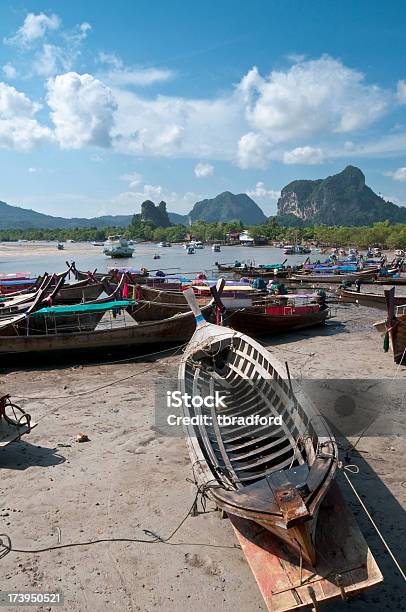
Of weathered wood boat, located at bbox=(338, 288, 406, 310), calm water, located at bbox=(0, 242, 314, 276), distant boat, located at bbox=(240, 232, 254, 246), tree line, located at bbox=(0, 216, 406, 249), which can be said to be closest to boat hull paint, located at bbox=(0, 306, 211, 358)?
weathered wood boat, located at bbox=(338, 288, 406, 310)

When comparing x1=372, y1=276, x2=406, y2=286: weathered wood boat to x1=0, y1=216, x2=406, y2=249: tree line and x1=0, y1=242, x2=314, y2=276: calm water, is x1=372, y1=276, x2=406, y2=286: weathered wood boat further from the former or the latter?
x1=0, y1=216, x2=406, y2=249: tree line

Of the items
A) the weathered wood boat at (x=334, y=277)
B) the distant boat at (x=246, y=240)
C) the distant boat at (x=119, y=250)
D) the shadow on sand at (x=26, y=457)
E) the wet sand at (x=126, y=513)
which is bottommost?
the wet sand at (x=126, y=513)

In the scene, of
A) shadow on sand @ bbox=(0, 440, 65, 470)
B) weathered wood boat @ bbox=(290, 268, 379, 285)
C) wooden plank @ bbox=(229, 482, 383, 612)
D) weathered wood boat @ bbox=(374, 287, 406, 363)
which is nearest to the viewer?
wooden plank @ bbox=(229, 482, 383, 612)

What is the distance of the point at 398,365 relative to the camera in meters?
15.2

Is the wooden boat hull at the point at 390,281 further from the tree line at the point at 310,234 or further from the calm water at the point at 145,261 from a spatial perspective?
the tree line at the point at 310,234

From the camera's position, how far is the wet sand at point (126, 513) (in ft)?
18.9

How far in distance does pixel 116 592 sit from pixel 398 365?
12.3 m

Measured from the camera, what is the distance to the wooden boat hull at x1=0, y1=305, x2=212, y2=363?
16062mm

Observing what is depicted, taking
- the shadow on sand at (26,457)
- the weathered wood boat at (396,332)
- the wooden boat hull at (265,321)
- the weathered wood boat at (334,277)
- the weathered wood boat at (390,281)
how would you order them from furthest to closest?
the weathered wood boat at (334,277), the weathered wood boat at (390,281), the wooden boat hull at (265,321), the weathered wood boat at (396,332), the shadow on sand at (26,457)

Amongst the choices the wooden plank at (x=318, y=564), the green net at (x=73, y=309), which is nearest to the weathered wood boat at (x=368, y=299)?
the green net at (x=73, y=309)

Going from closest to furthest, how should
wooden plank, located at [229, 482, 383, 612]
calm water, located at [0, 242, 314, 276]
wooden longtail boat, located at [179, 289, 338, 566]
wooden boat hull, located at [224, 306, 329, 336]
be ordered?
wooden plank, located at [229, 482, 383, 612] → wooden longtail boat, located at [179, 289, 338, 566] → wooden boat hull, located at [224, 306, 329, 336] → calm water, located at [0, 242, 314, 276]

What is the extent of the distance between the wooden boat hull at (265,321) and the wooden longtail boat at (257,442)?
5478 millimetres

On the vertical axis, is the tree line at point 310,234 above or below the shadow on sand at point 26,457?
above

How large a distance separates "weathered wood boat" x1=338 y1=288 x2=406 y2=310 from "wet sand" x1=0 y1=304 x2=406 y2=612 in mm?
17081
